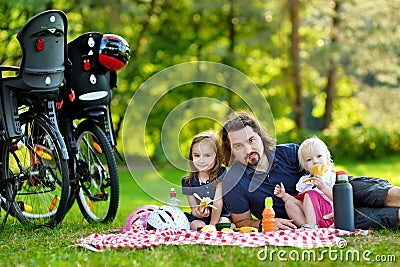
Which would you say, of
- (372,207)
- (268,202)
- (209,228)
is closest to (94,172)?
(209,228)

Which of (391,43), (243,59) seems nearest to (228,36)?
(243,59)

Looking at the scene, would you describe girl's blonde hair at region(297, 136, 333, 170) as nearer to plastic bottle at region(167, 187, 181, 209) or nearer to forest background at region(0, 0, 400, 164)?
plastic bottle at region(167, 187, 181, 209)

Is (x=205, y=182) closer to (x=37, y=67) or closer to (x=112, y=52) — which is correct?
(x=112, y=52)

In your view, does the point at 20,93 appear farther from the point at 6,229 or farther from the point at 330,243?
the point at 330,243

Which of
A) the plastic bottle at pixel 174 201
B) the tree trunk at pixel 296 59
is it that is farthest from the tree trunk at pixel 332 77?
the plastic bottle at pixel 174 201

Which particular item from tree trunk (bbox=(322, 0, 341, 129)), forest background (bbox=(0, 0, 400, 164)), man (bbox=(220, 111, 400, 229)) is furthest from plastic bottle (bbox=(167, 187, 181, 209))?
tree trunk (bbox=(322, 0, 341, 129))

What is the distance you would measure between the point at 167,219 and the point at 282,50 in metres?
12.2

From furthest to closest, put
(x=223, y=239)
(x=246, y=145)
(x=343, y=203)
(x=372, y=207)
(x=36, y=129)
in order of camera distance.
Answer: (x=36, y=129), (x=246, y=145), (x=372, y=207), (x=343, y=203), (x=223, y=239)

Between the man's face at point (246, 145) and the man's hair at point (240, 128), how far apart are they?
0.11 feet

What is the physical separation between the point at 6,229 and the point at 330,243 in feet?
7.65

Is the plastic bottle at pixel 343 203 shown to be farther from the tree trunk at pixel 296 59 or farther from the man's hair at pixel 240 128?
the tree trunk at pixel 296 59

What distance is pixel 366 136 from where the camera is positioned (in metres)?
14.2

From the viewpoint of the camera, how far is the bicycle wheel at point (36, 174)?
426 cm

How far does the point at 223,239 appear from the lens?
3.48m
